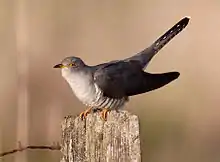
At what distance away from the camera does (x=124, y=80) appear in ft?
4.27

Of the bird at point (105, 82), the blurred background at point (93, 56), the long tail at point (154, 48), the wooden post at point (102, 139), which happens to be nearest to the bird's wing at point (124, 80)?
the bird at point (105, 82)

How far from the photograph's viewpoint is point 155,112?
1954mm

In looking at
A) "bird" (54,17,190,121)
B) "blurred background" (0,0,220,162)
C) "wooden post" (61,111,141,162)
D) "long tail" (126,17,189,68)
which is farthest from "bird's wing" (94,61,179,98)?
"blurred background" (0,0,220,162)

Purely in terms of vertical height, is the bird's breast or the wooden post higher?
the bird's breast

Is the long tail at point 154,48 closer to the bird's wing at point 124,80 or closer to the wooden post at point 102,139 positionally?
the bird's wing at point 124,80

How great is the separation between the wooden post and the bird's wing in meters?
0.45

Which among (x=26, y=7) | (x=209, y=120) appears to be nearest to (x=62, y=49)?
(x=26, y=7)

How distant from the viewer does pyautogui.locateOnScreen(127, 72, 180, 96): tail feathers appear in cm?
131

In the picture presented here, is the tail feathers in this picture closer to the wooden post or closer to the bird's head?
the bird's head

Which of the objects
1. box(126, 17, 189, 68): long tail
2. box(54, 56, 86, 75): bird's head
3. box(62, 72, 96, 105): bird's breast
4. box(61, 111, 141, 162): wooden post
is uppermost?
box(126, 17, 189, 68): long tail

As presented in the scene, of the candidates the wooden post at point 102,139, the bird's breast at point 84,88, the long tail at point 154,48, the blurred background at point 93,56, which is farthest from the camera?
the blurred background at point 93,56

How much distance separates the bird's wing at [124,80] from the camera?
4.21 ft

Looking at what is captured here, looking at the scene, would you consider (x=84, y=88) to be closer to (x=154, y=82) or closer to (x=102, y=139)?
(x=154, y=82)

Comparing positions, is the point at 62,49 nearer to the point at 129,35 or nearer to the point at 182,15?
the point at 129,35
